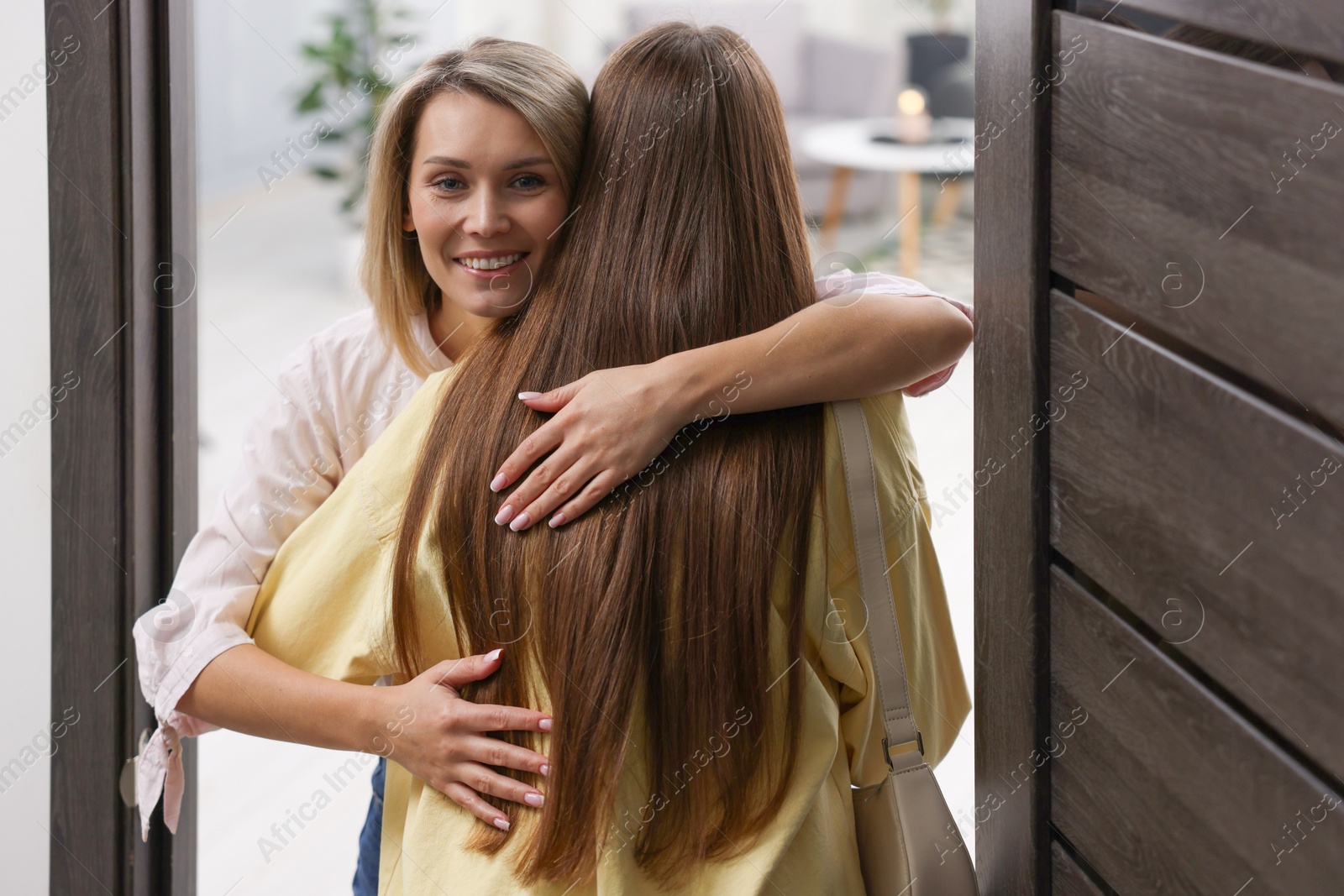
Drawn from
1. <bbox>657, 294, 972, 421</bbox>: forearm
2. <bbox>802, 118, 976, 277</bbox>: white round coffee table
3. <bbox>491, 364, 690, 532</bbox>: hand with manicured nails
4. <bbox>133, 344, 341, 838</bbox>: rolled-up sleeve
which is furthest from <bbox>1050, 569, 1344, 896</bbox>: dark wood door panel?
<bbox>802, 118, 976, 277</bbox>: white round coffee table

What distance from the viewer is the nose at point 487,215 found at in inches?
43.3

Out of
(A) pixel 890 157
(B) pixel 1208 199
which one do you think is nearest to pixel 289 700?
(B) pixel 1208 199

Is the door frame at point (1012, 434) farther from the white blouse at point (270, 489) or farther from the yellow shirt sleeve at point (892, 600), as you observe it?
the white blouse at point (270, 489)

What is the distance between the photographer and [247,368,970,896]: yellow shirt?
92 cm

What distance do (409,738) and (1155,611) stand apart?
0.59 m

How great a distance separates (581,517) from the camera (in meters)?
0.93

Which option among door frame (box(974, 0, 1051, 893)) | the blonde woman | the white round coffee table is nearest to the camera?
door frame (box(974, 0, 1051, 893))

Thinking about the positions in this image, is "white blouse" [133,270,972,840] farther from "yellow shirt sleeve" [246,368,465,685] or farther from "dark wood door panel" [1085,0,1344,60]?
"dark wood door panel" [1085,0,1344,60]

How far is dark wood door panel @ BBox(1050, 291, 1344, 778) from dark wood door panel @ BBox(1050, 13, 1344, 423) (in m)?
0.03

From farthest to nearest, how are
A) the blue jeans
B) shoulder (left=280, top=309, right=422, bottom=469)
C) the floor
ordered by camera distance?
the floor < the blue jeans < shoulder (left=280, top=309, right=422, bottom=469)

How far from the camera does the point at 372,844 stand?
4.32 feet

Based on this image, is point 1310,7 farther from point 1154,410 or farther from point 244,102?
point 244,102

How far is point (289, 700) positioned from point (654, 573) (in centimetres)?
35

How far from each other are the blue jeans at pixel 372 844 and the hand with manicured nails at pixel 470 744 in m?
0.38
